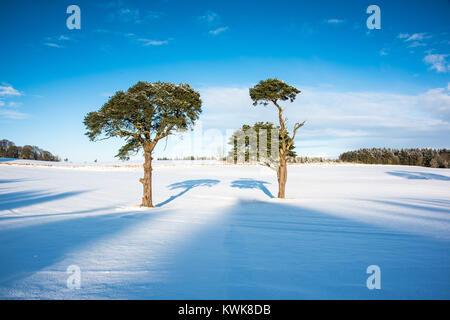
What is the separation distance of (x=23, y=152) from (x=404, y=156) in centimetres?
14573

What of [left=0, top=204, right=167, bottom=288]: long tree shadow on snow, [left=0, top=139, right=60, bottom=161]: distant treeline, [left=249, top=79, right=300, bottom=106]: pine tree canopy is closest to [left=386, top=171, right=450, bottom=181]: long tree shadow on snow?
[left=249, top=79, right=300, bottom=106]: pine tree canopy

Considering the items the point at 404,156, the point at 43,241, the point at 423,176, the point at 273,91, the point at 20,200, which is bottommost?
the point at 20,200

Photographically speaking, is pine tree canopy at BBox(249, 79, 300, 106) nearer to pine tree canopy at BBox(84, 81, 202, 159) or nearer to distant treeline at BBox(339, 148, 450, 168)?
pine tree canopy at BBox(84, 81, 202, 159)

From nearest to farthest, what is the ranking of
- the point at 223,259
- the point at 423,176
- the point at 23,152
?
the point at 223,259, the point at 423,176, the point at 23,152

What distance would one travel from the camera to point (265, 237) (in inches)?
291

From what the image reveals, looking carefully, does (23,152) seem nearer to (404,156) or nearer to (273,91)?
(273,91)

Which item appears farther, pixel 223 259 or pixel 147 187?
pixel 147 187

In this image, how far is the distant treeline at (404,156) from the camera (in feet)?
258

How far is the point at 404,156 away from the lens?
88000 millimetres

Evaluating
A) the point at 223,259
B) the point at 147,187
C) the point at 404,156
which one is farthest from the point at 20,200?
the point at 404,156

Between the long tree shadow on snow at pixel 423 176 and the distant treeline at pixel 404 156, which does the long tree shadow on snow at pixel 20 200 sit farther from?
the distant treeline at pixel 404 156

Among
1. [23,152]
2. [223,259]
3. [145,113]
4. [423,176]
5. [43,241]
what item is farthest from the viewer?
[23,152]

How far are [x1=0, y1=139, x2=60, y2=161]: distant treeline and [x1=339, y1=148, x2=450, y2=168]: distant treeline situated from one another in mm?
121830
